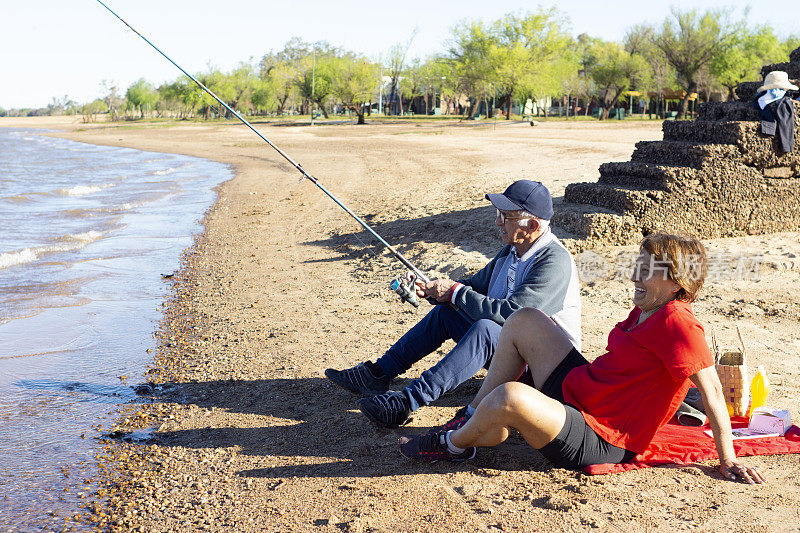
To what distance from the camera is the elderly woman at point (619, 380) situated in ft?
8.89

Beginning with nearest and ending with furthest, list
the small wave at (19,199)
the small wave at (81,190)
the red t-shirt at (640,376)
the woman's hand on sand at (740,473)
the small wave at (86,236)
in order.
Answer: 1. the red t-shirt at (640,376)
2. the woman's hand on sand at (740,473)
3. the small wave at (86,236)
4. the small wave at (19,199)
5. the small wave at (81,190)

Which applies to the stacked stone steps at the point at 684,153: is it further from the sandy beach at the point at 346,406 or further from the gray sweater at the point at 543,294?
the gray sweater at the point at 543,294

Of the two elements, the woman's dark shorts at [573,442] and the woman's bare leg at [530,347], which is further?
the woman's bare leg at [530,347]

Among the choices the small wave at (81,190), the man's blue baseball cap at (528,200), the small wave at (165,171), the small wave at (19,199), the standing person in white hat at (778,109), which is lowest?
the small wave at (19,199)

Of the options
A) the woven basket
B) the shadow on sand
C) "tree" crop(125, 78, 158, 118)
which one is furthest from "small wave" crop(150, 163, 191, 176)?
"tree" crop(125, 78, 158, 118)

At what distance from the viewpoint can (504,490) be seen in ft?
10.2

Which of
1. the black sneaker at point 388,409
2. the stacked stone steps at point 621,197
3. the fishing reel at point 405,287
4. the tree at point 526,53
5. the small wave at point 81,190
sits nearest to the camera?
Answer: the black sneaker at point 388,409

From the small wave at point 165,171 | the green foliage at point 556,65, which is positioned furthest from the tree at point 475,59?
the small wave at point 165,171

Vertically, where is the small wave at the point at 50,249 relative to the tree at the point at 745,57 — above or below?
below

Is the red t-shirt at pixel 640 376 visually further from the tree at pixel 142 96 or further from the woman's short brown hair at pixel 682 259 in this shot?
the tree at pixel 142 96

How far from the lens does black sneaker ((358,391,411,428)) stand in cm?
356

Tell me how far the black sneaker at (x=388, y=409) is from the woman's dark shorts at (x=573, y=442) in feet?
2.57

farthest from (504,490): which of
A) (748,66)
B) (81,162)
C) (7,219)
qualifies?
(748,66)

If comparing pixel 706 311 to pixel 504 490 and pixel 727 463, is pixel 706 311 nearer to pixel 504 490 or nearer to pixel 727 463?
pixel 727 463
